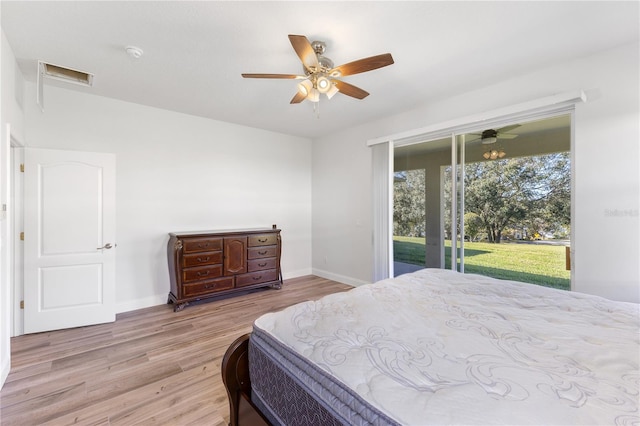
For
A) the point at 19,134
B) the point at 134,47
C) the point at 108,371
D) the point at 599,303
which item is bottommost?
the point at 108,371

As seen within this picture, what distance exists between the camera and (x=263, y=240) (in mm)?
4383

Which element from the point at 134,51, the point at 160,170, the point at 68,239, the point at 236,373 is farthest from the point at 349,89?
the point at 68,239

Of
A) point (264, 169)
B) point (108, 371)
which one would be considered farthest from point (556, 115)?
point (108, 371)

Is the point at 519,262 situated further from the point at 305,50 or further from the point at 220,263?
the point at 220,263

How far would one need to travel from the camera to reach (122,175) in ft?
11.8

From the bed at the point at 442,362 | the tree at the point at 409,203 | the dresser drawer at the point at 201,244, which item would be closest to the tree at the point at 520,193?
the tree at the point at 409,203

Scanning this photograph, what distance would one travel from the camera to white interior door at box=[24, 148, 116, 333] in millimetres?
2953

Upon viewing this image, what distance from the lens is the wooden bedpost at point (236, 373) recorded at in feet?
4.82

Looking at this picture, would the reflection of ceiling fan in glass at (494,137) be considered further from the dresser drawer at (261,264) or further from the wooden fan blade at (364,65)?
the dresser drawer at (261,264)

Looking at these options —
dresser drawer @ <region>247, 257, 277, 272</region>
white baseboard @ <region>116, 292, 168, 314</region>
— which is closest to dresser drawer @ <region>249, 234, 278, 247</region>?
dresser drawer @ <region>247, 257, 277, 272</region>

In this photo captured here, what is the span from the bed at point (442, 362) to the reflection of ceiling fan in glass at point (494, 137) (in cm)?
192

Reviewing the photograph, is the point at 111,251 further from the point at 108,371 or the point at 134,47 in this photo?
the point at 134,47

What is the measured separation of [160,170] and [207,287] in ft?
5.86

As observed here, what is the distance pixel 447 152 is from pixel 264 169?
9.85 ft
